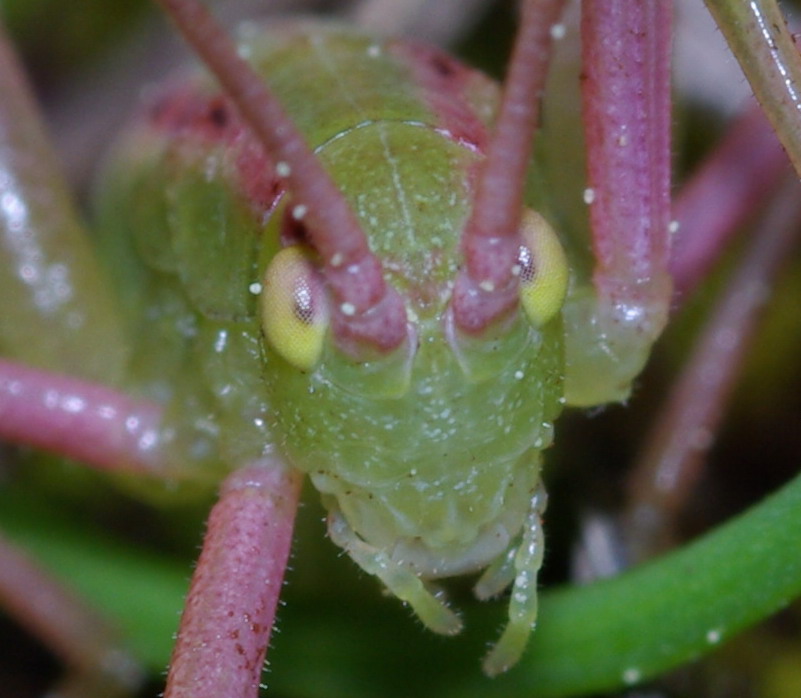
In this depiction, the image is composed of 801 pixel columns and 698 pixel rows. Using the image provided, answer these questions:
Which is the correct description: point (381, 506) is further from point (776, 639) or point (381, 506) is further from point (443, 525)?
point (776, 639)

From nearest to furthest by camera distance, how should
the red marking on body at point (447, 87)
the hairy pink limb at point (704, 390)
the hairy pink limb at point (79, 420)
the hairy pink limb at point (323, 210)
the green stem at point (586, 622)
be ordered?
the hairy pink limb at point (323, 210), the green stem at point (586, 622), the red marking on body at point (447, 87), the hairy pink limb at point (79, 420), the hairy pink limb at point (704, 390)

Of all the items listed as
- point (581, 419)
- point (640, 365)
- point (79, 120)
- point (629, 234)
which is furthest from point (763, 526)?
point (79, 120)

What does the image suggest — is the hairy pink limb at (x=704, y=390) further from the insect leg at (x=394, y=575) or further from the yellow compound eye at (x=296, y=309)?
the yellow compound eye at (x=296, y=309)

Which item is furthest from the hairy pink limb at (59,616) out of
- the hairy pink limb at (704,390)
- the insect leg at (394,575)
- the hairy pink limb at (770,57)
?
the hairy pink limb at (770,57)

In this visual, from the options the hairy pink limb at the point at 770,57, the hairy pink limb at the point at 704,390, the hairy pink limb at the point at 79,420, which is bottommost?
the hairy pink limb at the point at 704,390

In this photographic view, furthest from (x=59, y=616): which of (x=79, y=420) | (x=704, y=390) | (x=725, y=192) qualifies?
(x=725, y=192)

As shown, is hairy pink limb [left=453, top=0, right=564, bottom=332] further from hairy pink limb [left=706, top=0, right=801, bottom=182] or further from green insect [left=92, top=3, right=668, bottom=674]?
hairy pink limb [left=706, top=0, right=801, bottom=182]
